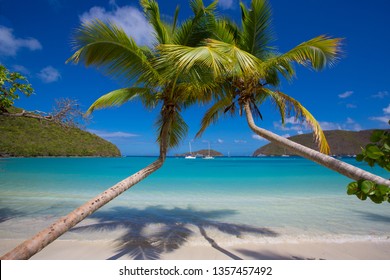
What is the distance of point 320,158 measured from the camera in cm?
290

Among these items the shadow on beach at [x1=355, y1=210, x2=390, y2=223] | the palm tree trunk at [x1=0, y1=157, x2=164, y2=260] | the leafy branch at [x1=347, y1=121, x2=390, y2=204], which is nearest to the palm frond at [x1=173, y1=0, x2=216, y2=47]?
the palm tree trunk at [x1=0, y1=157, x2=164, y2=260]

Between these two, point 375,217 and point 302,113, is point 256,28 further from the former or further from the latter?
Answer: point 375,217

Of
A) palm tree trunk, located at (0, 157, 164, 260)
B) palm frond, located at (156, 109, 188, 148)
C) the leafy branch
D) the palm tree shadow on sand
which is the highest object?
palm frond, located at (156, 109, 188, 148)

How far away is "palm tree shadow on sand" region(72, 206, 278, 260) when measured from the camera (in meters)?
4.97

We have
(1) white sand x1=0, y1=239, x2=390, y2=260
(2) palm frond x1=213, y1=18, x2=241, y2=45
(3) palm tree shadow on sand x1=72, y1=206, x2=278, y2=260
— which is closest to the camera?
(1) white sand x1=0, y1=239, x2=390, y2=260

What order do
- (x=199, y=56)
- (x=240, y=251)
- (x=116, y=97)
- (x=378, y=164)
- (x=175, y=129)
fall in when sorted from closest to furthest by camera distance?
(x=378, y=164) < (x=199, y=56) < (x=116, y=97) < (x=240, y=251) < (x=175, y=129)

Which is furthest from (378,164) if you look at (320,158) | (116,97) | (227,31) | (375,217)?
(375,217)

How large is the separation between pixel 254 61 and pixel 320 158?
187cm

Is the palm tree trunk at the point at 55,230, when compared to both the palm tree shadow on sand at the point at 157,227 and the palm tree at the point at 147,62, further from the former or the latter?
the palm tree shadow on sand at the point at 157,227

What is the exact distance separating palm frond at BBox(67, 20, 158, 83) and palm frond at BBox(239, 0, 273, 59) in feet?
7.05

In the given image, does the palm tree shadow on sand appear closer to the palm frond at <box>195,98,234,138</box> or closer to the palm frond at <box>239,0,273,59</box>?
the palm frond at <box>195,98,234,138</box>

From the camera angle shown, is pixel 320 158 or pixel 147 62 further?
pixel 147 62

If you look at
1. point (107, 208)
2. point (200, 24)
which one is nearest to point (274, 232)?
point (200, 24)

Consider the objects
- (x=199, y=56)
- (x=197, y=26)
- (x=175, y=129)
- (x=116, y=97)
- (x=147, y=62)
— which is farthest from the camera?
(x=175, y=129)
